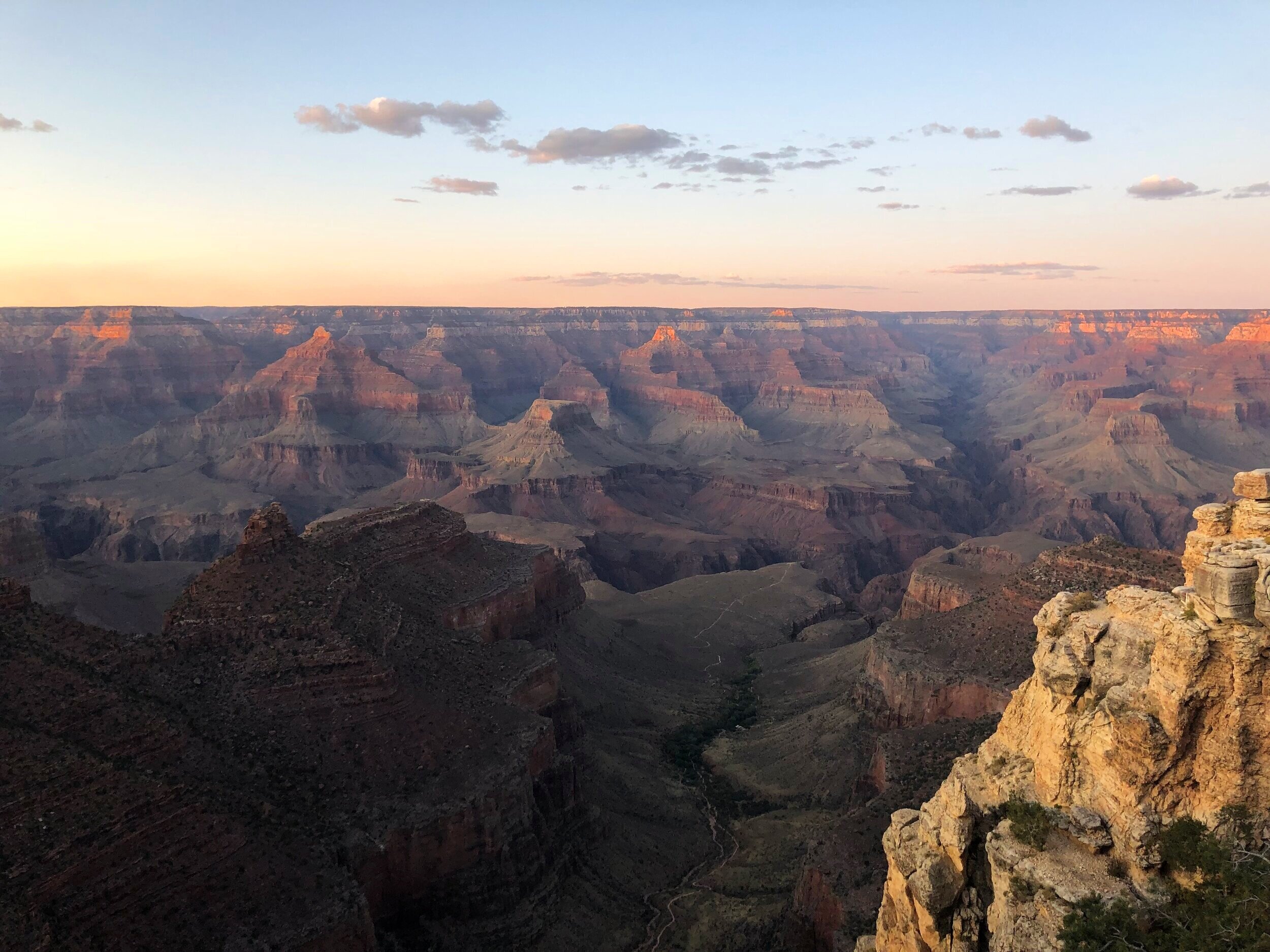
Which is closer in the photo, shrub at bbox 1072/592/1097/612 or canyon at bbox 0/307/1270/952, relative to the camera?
canyon at bbox 0/307/1270/952

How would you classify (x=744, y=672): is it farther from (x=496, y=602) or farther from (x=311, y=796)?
(x=311, y=796)

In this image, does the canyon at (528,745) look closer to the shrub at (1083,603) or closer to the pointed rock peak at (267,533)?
the shrub at (1083,603)

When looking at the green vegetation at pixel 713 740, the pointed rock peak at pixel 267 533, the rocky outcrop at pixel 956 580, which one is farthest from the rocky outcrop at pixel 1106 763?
the rocky outcrop at pixel 956 580

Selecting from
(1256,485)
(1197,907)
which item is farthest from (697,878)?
(1256,485)

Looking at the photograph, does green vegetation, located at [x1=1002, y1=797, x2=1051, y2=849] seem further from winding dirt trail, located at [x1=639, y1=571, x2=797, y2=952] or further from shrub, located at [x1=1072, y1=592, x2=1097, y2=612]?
winding dirt trail, located at [x1=639, y1=571, x2=797, y2=952]

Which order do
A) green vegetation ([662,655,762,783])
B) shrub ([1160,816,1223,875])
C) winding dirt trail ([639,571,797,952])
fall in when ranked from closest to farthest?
shrub ([1160,816,1223,875]) < winding dirt trail ([639,571,797,952]) < green vegetation ([662,655,762,783])

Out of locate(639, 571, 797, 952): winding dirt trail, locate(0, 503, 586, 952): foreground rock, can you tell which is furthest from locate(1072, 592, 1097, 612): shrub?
locate(639, 571, 797, 952): winding dirt trail
